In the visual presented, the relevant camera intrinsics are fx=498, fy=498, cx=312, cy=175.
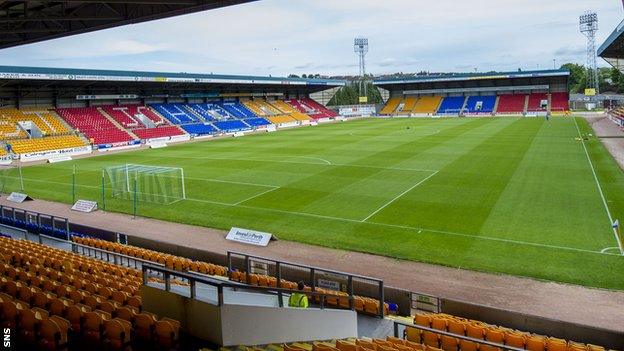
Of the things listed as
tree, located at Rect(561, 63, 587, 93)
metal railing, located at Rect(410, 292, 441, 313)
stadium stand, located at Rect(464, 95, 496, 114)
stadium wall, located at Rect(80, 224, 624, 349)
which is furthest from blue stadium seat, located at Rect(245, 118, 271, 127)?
tree, located at Rect(561, 63, 587, 93)

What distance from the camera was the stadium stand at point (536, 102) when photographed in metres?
88.4

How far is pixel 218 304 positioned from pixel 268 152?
39394mm

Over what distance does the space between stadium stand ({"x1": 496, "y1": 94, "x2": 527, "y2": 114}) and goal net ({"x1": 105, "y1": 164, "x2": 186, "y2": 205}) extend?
74130mm

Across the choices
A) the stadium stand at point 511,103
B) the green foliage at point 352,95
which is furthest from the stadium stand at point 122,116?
the green foliage at point 352,95

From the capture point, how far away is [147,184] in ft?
93.6

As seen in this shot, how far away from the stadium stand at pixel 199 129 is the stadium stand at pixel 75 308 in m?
56.8

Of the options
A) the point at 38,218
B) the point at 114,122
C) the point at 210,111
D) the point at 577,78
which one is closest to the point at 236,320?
the point at 38,218

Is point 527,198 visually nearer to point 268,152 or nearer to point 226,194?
point 226,194

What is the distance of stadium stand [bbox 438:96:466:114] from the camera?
312 feet

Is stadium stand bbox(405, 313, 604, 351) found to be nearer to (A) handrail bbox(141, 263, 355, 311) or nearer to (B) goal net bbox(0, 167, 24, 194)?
(A) handrail bbox(141, 263, 355, 311)

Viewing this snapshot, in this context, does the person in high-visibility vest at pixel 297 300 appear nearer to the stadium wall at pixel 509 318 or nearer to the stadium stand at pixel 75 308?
the stadium stand at pixel 75 308

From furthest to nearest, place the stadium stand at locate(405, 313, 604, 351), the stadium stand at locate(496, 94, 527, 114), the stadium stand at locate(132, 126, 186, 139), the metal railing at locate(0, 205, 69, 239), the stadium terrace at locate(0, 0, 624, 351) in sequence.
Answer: the stadium stand at locate(496, 94, 527, 114) < the stadium stand at locate(132, 126, 186, 139) < the metal railing at locate(0, 205, 69, 239) < the stadium stand at locate(405, 313, 604, 351) < the stadium terrace at locate(0, 0, 624, 351)

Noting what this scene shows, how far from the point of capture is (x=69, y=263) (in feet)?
39.8

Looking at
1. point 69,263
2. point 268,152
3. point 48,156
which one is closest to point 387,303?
point 69,263
